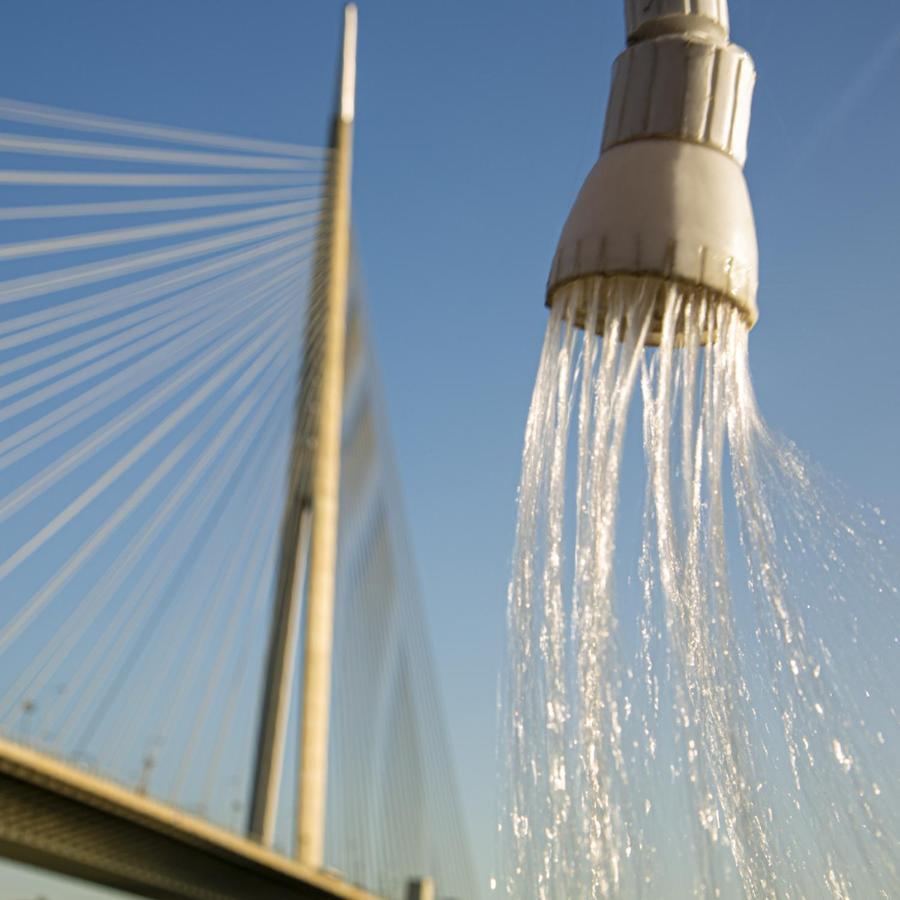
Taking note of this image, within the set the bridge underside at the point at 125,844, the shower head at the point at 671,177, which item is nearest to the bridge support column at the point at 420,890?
the bridge underside at the point at 125,844

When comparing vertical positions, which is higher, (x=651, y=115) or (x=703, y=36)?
(x=703, y=36)

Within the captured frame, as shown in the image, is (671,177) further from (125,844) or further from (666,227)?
(125,844)

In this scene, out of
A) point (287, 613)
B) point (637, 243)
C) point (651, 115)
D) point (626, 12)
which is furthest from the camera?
point (287, 613)

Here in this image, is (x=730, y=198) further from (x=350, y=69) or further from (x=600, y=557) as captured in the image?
(x=350, y=69)

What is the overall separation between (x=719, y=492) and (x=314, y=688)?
22.2 feet

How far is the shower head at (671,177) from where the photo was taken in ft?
60.2

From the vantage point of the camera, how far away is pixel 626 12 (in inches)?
826

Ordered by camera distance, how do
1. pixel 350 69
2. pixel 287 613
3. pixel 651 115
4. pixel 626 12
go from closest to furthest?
pixel 651 115 < pixel 626 12 < pixel 287 613 < pixel 350 69

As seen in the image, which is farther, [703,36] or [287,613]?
[287,613]


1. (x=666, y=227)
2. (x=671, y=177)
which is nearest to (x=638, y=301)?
(x=666, y=227)

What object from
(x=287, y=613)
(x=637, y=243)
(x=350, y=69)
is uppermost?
(x=350, y=69)

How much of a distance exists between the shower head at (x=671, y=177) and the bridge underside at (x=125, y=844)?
837cm

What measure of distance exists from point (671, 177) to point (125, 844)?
11317mm

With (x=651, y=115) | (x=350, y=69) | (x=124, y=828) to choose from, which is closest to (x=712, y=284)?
(x=651, y=115)
